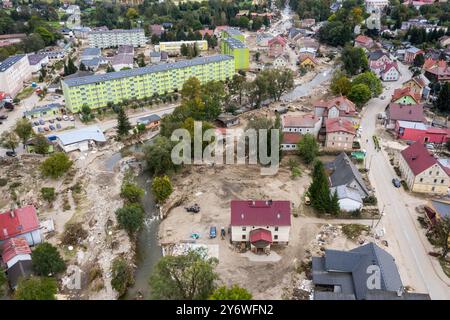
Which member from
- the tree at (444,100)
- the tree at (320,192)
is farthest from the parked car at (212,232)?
the tree at (444,100)

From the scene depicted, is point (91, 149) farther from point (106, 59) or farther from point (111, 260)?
point (106, 59)

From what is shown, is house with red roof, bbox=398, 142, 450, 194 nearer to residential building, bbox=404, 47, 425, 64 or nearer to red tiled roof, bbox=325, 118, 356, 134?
red tiled roof, bbox=325, 118, 356, 134

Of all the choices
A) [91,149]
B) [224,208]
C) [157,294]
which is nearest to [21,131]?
[91,149]

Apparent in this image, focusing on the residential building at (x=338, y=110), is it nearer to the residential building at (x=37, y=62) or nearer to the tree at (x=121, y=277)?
the tree at (x=121, y=277)

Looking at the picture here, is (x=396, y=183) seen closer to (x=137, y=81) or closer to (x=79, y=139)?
(x=79, y=139)

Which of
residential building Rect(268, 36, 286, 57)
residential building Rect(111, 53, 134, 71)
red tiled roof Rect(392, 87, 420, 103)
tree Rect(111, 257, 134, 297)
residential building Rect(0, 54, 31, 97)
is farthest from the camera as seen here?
residential building Rect(268, 36, 286, 57)

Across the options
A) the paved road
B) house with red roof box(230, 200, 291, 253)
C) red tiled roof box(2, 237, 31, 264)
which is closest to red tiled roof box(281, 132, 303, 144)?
the paved road

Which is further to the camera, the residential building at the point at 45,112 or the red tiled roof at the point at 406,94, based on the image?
the residential building at the point at 45,112
